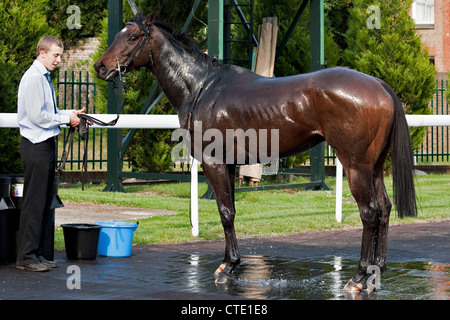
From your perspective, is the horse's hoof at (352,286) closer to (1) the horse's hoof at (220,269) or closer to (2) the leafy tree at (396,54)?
(1) the horse's hoof at (220,269)

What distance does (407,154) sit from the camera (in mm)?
5961

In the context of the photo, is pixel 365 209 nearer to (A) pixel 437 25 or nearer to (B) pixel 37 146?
(B) pixel 37 146

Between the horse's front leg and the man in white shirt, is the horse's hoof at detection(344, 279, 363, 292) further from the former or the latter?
the man in white shirt

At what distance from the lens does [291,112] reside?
594cm

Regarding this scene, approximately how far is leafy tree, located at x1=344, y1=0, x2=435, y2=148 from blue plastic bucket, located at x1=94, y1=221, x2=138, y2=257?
12.1m

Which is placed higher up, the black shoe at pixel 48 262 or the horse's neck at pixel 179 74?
the horse's neck at pixel 179 74

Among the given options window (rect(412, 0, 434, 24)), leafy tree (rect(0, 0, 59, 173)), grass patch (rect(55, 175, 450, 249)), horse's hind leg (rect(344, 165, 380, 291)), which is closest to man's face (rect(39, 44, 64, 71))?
grass patch (rect(55, 175, 450, 249))

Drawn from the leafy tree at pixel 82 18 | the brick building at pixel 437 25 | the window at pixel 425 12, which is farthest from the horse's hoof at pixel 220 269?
the window at pixel 425 12

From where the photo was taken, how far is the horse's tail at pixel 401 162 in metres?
5.93

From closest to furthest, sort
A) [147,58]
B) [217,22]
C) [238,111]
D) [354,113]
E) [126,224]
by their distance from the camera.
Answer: [354,113] < [238,111] < [147,58] < [126,224] < [217,22]

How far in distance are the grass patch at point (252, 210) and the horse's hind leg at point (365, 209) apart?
5.59 ft
